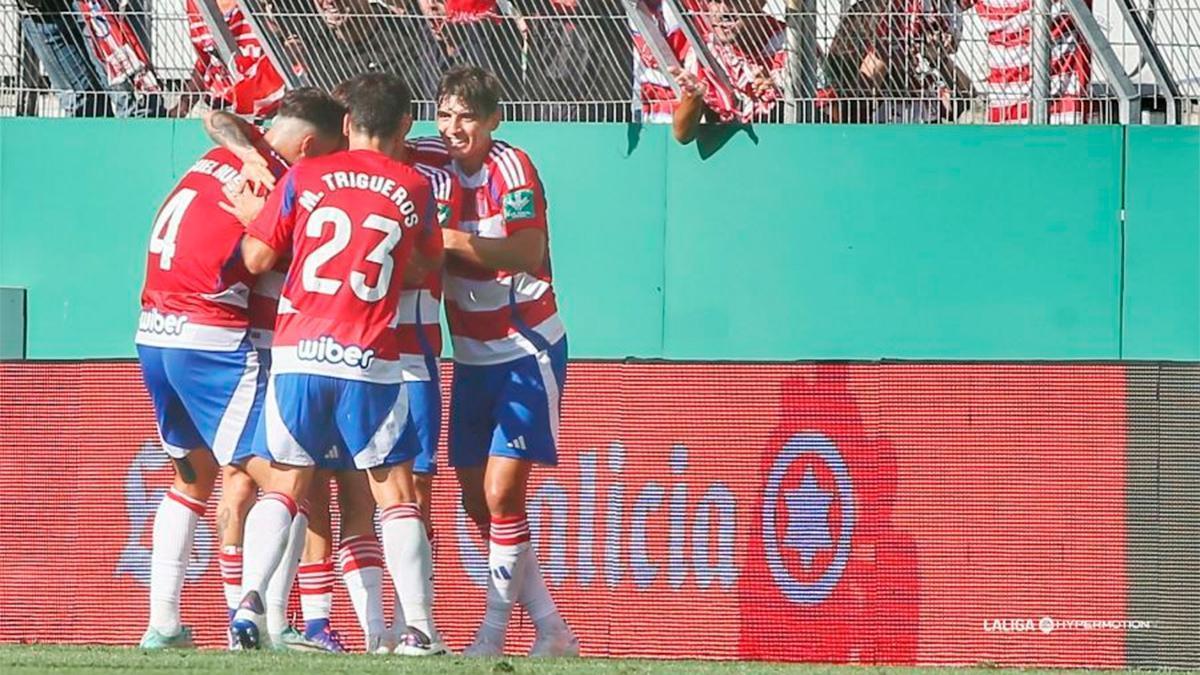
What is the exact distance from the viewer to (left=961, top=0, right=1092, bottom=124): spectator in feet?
42.4

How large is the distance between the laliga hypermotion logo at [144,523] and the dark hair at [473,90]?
218 cm

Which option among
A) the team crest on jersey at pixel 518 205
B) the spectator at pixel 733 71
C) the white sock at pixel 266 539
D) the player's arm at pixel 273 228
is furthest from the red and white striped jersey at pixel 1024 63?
the white sock at pixel 266 539

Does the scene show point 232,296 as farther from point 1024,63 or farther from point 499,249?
point 1024,63

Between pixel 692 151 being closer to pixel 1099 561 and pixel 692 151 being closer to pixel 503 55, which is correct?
pixel 503 55

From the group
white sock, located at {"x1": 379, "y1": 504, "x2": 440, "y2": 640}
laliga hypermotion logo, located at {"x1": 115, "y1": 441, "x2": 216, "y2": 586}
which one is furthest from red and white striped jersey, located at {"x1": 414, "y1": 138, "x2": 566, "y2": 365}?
laliga hypermotion logo, located at {"x1": 115, "y1": 441, "x2": 216, "y2": 586}

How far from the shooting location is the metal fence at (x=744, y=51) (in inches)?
512

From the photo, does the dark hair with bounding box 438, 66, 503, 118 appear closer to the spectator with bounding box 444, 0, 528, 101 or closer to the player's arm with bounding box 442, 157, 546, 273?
the player's arm with bounding box 442, 157, 546, 273

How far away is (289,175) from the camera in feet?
27.5

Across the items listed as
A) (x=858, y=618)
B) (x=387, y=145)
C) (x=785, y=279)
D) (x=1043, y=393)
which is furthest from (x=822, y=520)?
(x=785, y=279)

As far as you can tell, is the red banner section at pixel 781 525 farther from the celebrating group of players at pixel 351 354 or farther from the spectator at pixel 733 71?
the spectator at pixel 733 71

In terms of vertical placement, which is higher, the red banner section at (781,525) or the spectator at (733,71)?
the spectator at (733,71)

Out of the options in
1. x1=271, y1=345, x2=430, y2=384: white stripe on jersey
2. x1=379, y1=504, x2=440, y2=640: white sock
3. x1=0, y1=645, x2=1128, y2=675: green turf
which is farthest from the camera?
x1=379, y1=504, x2=440, y2=640: white sock

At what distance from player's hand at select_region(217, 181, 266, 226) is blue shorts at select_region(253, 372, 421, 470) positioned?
70 centimetres

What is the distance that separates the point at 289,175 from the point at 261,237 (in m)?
0.25
